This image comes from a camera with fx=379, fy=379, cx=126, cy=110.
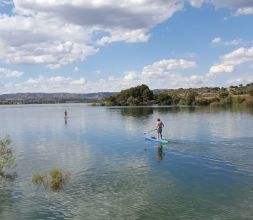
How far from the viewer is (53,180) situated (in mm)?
26031

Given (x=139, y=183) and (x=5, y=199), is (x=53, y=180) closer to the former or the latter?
(x=5, y=199)

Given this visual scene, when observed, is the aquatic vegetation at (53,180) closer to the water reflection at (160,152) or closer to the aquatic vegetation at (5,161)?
the aquatic vegetation at (5,161)

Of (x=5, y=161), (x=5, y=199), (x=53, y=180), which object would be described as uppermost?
(x=5, y=161)

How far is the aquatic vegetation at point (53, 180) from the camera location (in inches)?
1013

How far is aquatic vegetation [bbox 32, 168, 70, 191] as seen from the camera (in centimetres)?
2572

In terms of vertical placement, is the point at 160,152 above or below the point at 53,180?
below

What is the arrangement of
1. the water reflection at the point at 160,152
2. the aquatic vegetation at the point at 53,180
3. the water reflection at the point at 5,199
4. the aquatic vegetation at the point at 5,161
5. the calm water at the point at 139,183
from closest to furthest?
the calm water at the point at 139,183 < the water reflection at the point at 5,199 < the aquatic vegetation at the point at 53,180 < the aquatic vegetation at the point at 5,161 < the water reflection at the point at 160,152

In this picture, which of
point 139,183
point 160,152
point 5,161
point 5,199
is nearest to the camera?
point 5,199

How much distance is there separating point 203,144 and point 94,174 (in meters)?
18.0

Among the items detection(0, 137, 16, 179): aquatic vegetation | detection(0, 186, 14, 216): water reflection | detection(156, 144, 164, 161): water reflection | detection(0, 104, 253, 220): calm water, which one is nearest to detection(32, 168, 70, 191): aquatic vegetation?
detection(0, 104, 253, 220): calm water

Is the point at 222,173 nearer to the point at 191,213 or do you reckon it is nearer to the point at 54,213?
the point at 191,213

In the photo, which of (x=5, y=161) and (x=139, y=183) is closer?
(x=139, y=183)

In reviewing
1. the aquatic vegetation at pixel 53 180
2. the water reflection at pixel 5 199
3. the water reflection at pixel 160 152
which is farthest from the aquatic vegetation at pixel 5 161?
the water reflection at pixel 160 152

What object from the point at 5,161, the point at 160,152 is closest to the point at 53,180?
the point at 5,161
